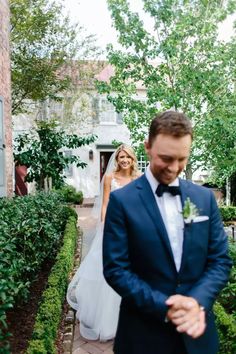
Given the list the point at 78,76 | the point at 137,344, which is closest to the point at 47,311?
the point at 137,344

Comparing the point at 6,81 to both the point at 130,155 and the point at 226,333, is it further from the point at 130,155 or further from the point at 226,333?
the point at 226,333

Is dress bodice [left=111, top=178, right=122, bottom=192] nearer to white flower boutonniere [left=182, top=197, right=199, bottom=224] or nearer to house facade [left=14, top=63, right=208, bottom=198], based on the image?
white flower boutonniere [left=182, top=197, right=199, bottom=224]

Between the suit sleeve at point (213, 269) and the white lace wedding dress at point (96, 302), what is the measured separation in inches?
88.1

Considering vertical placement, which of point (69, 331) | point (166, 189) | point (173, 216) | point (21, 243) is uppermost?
point (166, 189)

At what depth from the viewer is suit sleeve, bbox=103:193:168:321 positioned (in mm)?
1334

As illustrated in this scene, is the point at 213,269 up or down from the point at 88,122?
down

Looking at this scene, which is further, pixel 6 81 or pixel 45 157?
pixel 45 157

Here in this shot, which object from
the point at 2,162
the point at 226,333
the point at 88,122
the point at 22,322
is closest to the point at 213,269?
the point at 226,333

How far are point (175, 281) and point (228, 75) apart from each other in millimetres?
9195

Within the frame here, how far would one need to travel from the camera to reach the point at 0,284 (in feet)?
7.35

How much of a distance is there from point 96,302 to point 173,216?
257 cm

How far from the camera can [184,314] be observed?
4.26 feet

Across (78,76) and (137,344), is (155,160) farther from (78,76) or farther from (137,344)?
(78,76)

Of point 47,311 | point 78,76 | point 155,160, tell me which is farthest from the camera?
point 78,76
